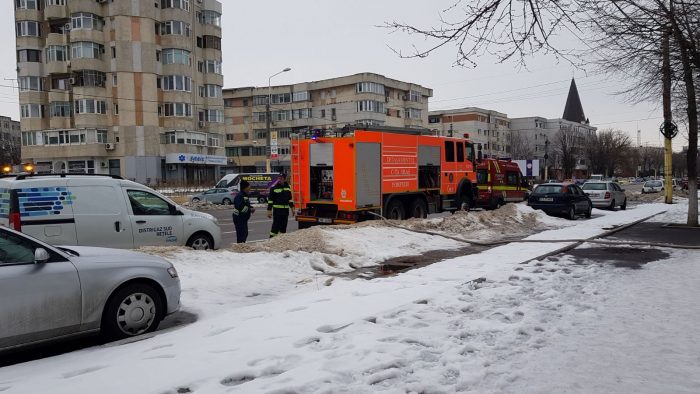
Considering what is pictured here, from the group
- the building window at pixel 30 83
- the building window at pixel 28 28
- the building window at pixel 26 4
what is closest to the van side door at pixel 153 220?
the building window at pixel 30 83

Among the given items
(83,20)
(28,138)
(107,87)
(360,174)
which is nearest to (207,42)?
(107,87)

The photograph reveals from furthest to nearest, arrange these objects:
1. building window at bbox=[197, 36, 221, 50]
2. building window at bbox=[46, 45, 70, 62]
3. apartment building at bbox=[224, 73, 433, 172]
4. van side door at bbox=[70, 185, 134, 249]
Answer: apartment building at bbox=[224, 73, 433, 172] → building window at bbox=[197, 36, 221, 50] → building window at bbox=[46, 45, 70, 62] → van side door at bbox=[70, 185, 134, 249]

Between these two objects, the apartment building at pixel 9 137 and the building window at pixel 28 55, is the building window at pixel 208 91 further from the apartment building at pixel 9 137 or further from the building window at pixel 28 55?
the apartment building at pixel 9 137

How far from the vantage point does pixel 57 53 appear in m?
55.2

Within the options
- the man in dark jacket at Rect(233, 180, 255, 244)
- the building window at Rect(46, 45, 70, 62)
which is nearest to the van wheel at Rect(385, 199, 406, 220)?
the man in dark jacket at Rect(233, 180, 255, 244)

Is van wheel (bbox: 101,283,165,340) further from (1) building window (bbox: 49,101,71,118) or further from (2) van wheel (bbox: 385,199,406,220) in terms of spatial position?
(1) building window (bbox: 49,101,71,118)

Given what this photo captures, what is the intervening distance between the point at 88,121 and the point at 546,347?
190ft

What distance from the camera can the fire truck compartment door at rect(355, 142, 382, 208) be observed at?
1476cm

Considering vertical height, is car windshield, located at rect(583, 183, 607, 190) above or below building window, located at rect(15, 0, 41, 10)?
below

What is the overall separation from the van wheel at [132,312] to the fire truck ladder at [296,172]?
977cm

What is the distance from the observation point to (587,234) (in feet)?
48.7

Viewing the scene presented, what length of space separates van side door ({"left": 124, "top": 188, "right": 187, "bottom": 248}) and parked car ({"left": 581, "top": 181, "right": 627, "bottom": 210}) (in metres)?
22.5

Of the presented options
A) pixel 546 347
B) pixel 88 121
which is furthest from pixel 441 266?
pixel 88 121

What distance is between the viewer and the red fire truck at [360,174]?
48.6 feet
